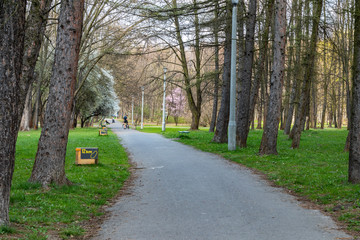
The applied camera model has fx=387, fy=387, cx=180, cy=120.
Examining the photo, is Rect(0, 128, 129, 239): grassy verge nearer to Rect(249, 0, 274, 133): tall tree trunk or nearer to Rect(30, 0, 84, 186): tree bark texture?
Rect(30, 0, 84, 186): tree bark texture

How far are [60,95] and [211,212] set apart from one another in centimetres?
406

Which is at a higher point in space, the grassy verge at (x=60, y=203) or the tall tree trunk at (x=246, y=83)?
the tall tree trunk at (x=246, y=83)

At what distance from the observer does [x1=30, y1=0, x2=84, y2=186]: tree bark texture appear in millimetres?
8211

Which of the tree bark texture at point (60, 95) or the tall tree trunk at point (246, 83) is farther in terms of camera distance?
the tall tree trunk at point (246, 83)

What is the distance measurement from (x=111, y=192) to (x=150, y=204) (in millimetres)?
1707

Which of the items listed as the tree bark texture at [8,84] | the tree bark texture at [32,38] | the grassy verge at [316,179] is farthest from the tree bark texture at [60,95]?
the grassy verge at [316,179]

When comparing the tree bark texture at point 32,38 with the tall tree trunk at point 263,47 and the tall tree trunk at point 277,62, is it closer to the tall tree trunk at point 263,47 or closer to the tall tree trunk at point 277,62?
the tall tree trunk at point 277,62

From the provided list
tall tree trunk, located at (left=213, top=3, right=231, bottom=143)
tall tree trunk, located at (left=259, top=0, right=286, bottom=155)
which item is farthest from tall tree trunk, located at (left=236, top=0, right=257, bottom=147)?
tall tree trunk, located at (left=259, top=0, right=286, bottom=155)

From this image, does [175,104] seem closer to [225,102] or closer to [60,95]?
[225,102]

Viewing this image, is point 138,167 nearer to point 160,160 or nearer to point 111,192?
point 160,160

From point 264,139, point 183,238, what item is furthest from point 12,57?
point 264,139

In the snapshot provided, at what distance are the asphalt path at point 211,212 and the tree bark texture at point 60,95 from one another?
5.82 feet

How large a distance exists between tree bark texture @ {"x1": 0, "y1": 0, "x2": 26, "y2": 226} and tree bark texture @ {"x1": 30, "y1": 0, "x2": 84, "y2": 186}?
304cm

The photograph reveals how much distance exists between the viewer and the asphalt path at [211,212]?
17.6 feet
